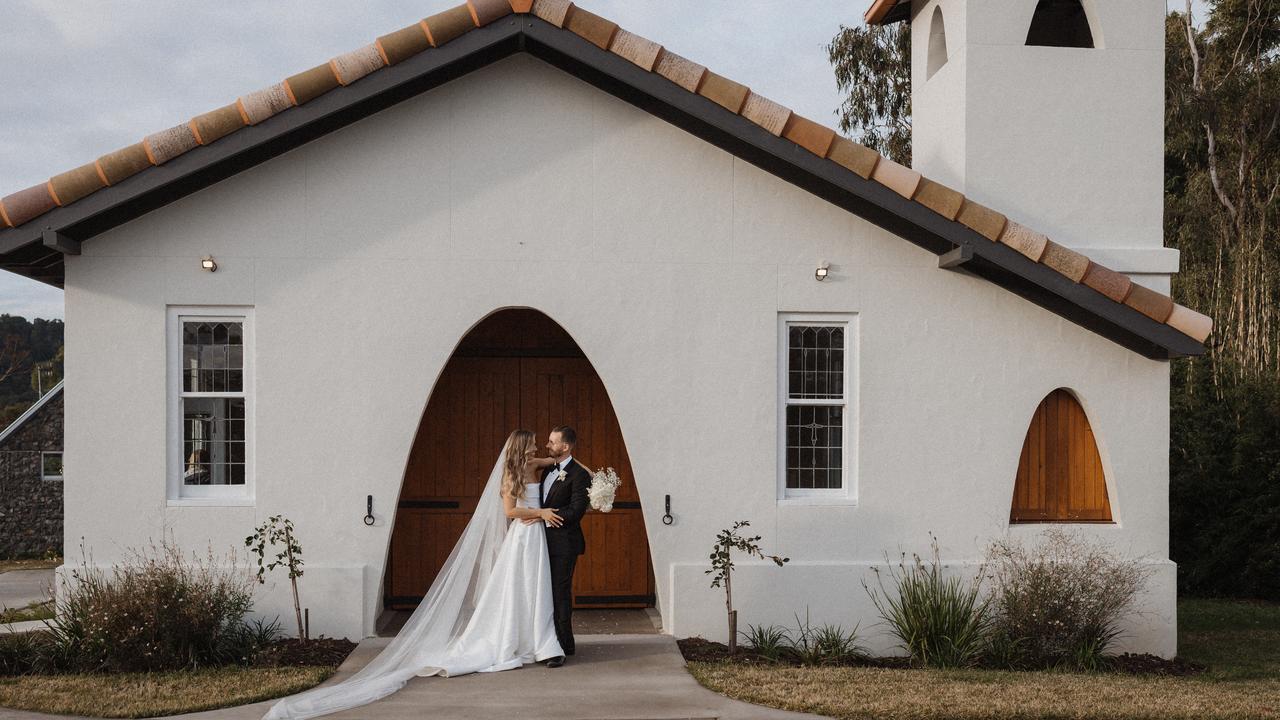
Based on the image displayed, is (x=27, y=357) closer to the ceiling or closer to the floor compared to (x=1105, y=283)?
closer to the floor

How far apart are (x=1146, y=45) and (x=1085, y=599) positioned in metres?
5.24

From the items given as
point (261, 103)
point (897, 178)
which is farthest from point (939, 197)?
point (261, 103)

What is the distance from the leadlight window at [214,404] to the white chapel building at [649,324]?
0.02 metres

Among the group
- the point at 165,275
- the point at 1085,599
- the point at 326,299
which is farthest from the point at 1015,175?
the point at 165,275

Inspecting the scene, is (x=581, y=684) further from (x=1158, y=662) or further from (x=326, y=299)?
(x=1158, y=662)

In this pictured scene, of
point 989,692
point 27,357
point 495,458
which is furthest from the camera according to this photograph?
point 27,357

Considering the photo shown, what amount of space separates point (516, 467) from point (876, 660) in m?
3.55

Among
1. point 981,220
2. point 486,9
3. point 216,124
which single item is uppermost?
point 486,9

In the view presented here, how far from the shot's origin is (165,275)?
28.5 ft

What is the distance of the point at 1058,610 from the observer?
27.5ft

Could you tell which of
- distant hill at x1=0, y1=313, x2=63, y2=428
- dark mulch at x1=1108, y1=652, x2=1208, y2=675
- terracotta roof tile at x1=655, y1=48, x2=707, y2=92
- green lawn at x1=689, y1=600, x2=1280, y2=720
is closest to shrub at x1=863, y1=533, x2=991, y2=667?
green lawn at x1=689, y1=600, x2=1280, y2=720

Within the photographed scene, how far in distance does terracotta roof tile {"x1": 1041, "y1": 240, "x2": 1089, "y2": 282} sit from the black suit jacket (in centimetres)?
424

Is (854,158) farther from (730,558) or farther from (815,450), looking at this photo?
(730,558)

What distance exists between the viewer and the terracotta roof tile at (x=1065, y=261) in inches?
331
